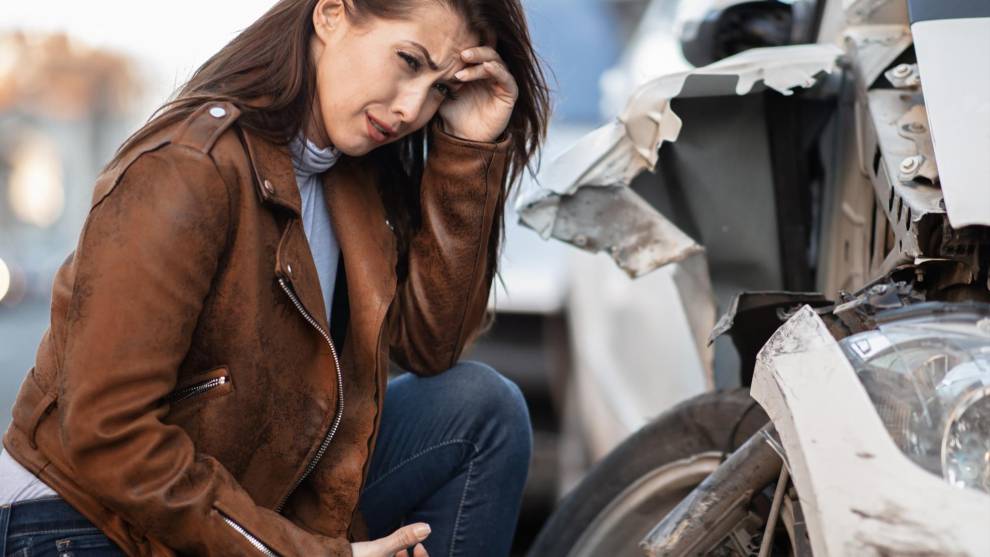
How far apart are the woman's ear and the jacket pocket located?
0.54m

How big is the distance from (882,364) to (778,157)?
102cm

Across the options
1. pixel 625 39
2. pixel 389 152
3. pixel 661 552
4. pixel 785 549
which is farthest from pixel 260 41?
pixel 625 39

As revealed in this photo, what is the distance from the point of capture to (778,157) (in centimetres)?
241

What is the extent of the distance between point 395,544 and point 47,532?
0.51 meters

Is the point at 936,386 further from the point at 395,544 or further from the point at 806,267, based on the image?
the point at 806,267

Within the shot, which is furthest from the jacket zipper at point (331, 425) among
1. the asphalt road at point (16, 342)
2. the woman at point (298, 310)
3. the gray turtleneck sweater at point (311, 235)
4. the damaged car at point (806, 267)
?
the asphalt road at point (16, 342)

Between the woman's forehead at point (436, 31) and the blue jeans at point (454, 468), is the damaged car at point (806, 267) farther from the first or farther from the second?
the woman's forehead at point (436, 31)

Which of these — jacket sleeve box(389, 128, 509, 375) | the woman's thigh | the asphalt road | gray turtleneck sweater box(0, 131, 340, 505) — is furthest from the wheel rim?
the asphalt road

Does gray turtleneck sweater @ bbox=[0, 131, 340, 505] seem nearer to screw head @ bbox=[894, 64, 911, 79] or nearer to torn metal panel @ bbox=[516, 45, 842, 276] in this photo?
torn metal panel @ bbox=[516, 45, 842, 276]

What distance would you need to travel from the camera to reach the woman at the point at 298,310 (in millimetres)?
1645

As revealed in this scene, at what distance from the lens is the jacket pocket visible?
5.80ft

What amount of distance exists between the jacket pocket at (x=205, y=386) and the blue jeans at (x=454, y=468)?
1.63 ft

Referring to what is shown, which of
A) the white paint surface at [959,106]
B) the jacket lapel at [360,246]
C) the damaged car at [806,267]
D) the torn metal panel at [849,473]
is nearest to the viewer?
the torn metal panel at [849,473]

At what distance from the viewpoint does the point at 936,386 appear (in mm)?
1419
